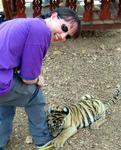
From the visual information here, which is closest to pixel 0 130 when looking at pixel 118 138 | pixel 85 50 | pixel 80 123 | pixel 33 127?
pixel 33 127

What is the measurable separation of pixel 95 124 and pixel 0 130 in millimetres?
1006

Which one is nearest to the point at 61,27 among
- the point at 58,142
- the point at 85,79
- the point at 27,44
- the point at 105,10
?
the point at 27,44

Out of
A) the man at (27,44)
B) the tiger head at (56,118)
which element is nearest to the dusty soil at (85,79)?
the tiger head at (56,118)

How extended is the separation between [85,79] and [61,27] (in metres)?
2.17

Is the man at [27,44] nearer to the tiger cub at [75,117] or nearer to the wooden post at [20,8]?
the tiger cub at [75,117]

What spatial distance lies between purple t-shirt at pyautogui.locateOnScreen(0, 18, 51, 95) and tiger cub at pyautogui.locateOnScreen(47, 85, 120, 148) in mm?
1014

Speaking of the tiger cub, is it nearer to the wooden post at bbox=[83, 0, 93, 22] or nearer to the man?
the man

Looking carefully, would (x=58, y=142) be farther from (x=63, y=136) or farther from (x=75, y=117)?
(x=75, y=117)

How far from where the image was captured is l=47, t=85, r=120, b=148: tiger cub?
3.77 m

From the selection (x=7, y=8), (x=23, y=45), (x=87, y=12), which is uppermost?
(x=23, y=45)

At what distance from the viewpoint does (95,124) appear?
4.00 m

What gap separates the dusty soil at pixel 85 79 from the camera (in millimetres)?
3832

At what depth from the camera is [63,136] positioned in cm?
380

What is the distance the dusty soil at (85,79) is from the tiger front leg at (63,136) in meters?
0.05
